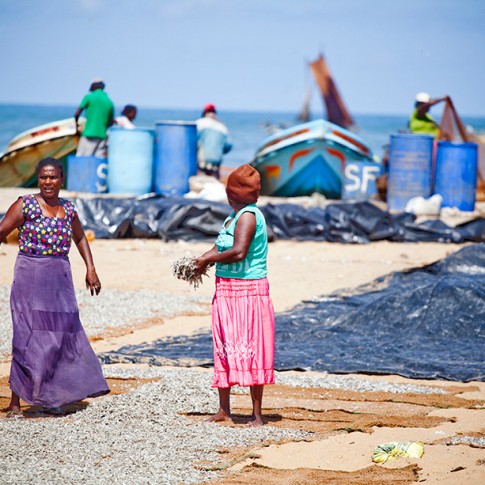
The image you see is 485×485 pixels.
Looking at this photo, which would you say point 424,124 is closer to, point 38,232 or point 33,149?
point 33,149

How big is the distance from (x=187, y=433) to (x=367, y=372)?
2.06 m

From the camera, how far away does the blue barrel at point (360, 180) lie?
17.5 m

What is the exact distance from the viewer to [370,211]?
48.6 feet

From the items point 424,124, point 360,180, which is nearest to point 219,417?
point 360,180

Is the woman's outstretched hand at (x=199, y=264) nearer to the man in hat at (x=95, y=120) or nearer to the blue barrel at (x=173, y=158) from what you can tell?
the blue barrel at (x=173, y=158)

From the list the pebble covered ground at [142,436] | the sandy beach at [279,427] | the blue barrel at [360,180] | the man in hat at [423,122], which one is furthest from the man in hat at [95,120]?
the pebble covered ground at [142,436]

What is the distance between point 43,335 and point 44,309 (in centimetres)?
14

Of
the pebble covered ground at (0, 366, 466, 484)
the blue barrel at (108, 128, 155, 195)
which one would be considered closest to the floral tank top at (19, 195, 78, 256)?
the pebble covered ground at (0, 366, 466, 484)

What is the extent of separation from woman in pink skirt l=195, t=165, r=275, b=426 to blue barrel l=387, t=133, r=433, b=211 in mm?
10739

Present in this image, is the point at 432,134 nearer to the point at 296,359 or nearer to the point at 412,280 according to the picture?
the point at 412,280

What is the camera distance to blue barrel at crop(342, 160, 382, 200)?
17.5 metres

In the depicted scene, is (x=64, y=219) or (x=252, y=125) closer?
(x=64, y=219)

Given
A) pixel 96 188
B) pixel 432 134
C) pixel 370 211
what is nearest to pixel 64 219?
pixel 370 211

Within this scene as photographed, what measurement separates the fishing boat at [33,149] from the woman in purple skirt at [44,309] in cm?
1187
